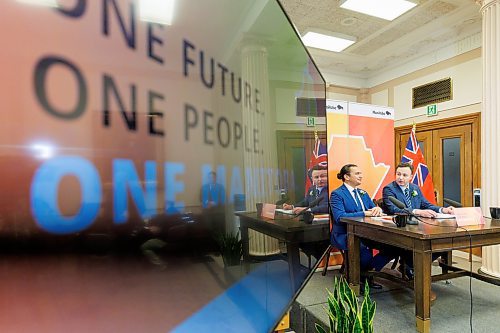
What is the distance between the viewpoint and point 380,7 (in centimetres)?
368

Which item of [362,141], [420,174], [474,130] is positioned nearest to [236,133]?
[362,141]

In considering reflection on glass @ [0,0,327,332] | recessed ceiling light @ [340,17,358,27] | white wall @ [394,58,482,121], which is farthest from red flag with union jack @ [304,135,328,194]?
white wall @ [394,58,482,121]

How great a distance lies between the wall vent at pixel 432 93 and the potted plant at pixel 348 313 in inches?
171

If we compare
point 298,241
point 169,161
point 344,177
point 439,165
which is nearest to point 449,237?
point 344,177

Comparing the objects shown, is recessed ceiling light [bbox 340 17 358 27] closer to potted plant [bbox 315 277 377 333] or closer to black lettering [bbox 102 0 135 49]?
potted plant [bbox 315 277 377 333]

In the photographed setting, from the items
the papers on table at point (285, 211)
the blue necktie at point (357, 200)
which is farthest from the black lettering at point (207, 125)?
the blue necktie at point (357, 200)

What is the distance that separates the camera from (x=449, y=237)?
7.54ft

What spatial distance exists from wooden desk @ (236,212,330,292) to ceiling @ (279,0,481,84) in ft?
7.76

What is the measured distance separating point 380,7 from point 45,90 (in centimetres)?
424

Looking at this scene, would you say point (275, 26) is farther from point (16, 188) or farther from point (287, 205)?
point (16, 188)

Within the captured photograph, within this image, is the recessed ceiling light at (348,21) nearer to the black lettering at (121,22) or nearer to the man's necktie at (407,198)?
the man's necktie at (407,198)

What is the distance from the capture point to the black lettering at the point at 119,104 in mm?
458

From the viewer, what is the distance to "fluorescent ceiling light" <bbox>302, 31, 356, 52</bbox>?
14.5ft

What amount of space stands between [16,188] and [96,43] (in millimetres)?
237
